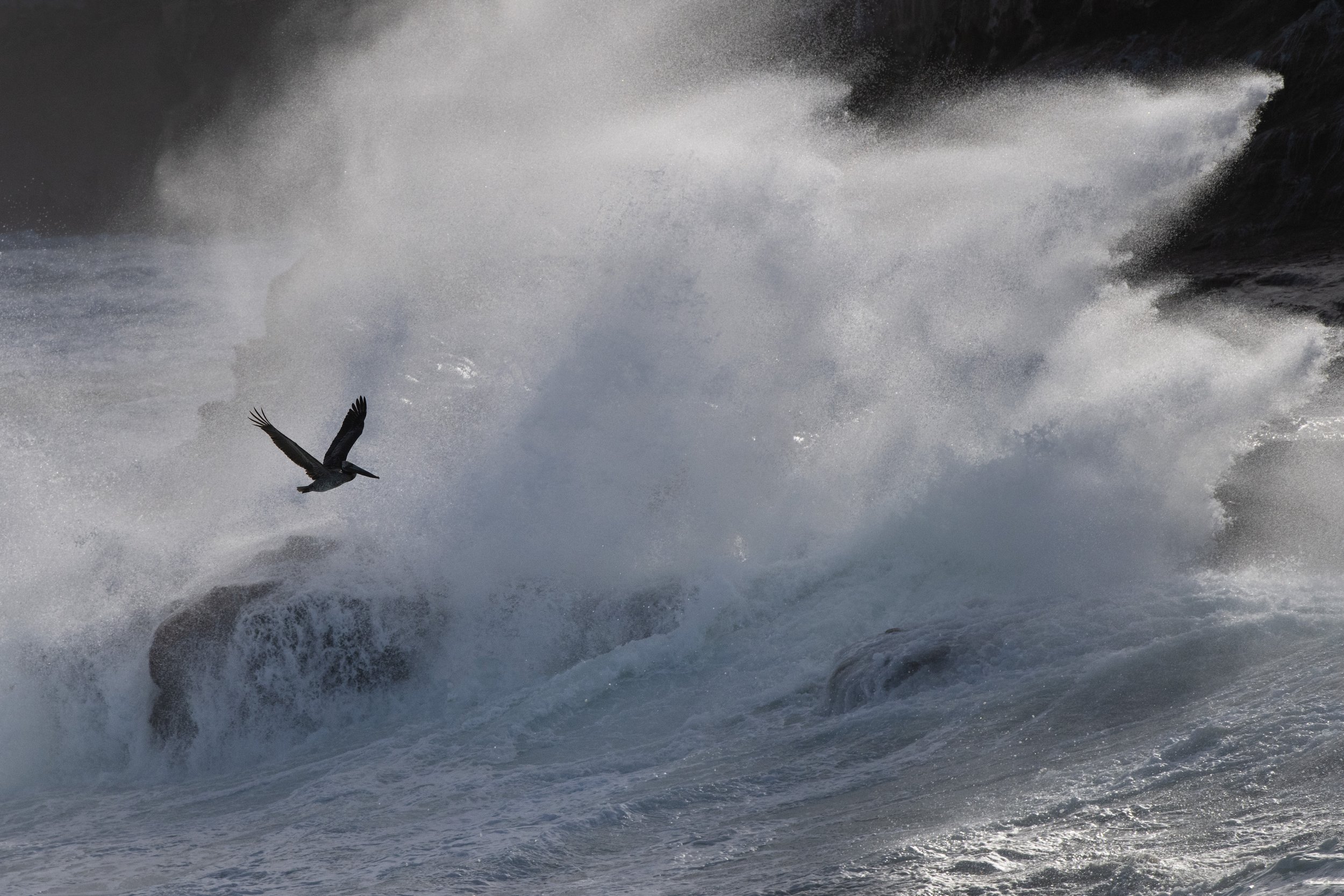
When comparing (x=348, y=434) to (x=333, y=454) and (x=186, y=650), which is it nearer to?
(x=333, y=454)

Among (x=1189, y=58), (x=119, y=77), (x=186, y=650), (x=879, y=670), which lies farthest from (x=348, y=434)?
(x=119, y=77)

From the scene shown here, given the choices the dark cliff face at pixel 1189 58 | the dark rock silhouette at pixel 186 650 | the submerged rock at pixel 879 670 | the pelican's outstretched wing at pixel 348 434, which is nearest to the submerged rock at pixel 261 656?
the dark rock silhouette at pixel 186 650

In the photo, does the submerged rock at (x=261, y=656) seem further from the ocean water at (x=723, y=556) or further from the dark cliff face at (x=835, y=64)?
the dark cliff face at (x=835, y=64)

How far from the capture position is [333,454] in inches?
262

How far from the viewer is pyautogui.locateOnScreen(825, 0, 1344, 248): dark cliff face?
17.2 meters

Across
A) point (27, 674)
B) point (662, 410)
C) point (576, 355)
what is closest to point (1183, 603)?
point (662, 410)

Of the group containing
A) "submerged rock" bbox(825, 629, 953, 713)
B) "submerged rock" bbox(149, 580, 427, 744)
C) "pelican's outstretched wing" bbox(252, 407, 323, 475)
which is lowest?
"submerged rock" bbox(825, 629, 953, 713)

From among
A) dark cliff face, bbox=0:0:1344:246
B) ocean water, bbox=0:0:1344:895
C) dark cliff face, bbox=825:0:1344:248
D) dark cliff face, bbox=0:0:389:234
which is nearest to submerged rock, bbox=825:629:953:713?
ocean water, bbox=0:0:1344:895

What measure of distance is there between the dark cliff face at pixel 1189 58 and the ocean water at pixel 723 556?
0.85 m

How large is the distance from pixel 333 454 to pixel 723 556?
4309mm

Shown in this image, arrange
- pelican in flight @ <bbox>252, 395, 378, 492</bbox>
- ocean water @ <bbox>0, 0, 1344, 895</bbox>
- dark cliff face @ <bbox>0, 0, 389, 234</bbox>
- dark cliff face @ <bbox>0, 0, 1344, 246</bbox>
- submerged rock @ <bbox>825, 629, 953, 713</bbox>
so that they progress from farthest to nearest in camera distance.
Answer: dark cliff face @ <bbox>0, 0, 389, 234</bbox> → dark cliff face @ <bbox>0, 0, 1344, 246</bbox> → submerged rock @ <bbox>825, 629, 953, 713</bbox> → ocean water @ <bbox>0, 0, 1344, 895</bbox> → pelican in flight @ <bbox>252, 395, 378, 492</bbox>

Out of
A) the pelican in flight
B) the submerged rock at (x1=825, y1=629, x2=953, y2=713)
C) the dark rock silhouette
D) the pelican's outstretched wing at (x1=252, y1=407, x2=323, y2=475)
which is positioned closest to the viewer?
the pelican's outstretched wing at (x1=252, y1=407, x2=323, y2=475)

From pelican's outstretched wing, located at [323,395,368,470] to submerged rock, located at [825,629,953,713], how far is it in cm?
340

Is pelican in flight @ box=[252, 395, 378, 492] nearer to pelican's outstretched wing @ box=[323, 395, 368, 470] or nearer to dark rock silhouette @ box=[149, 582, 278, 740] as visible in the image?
pelican's outstretched wing @ box=[323, 395, 368, 470]
